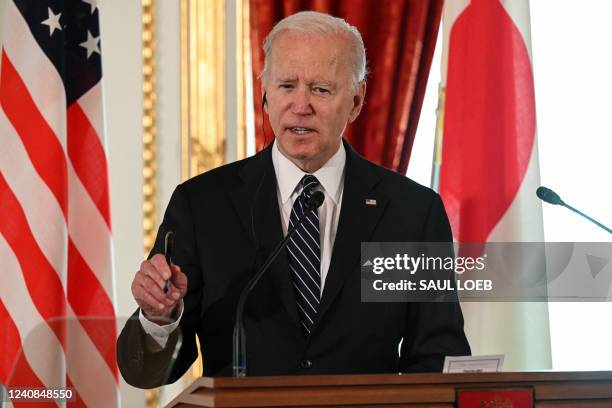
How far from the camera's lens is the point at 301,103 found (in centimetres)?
259

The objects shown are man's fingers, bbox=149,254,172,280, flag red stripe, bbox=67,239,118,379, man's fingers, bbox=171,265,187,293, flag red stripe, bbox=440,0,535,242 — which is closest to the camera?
man's fingers, bbox=149,254,172,280

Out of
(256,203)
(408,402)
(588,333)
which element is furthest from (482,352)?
(408,402)

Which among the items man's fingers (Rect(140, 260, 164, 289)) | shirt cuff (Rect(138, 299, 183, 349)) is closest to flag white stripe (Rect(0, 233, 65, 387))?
shirt cuff (Rect(138, 299, 183, 349))

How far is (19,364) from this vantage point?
329 cm

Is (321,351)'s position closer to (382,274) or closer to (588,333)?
(382,274)

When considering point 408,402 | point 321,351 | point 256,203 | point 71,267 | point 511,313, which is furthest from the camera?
point 511,313

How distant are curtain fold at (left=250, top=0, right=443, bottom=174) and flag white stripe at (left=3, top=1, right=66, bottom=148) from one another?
35.6 inches

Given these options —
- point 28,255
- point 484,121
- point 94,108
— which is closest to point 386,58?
point 484,121

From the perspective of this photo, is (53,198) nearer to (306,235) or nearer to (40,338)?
(40,338)

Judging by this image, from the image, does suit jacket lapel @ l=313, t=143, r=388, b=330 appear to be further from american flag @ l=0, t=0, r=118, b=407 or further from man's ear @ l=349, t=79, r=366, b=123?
american flag @ l=0, t=0, r=118, b=407

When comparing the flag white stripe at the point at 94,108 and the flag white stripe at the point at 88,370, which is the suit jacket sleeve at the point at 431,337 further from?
the flag white stripe at the point at 94,108

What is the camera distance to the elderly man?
246cm

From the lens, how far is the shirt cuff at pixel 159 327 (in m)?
2.21

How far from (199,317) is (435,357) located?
2.15 ft
